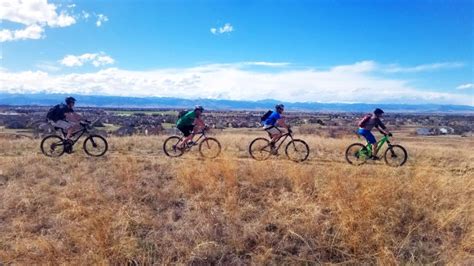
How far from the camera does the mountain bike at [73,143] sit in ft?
45.2

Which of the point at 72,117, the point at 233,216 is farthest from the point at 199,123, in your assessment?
the point at 233,216

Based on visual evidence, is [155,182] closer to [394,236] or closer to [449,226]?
[394,236]

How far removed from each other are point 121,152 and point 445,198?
1070cm

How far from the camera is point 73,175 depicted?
10.8 meters

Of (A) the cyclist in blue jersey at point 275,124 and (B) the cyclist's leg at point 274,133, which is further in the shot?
(B) the cyclist's leg at point 274,133

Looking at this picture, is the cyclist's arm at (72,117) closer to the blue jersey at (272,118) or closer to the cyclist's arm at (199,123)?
the cyclist's arm at (199,123)

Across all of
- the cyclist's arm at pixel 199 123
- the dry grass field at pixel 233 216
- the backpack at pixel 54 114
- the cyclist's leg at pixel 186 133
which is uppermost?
the backpack at pixel 54 114

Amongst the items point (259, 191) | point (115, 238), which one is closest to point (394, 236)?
point (259, 191)

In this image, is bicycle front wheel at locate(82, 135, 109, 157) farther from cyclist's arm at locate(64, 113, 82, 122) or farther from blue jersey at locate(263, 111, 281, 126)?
blue jersey at locate(263, 111, 281, 126)

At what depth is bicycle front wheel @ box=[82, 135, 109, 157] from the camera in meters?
13.8

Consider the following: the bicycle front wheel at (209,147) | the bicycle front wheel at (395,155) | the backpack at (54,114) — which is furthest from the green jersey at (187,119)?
the bicycle front wheel at (395,155)

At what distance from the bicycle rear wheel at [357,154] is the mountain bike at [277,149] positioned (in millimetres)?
1437

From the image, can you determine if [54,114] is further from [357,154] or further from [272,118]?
[357,154]

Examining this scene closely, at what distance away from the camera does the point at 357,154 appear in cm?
1331
